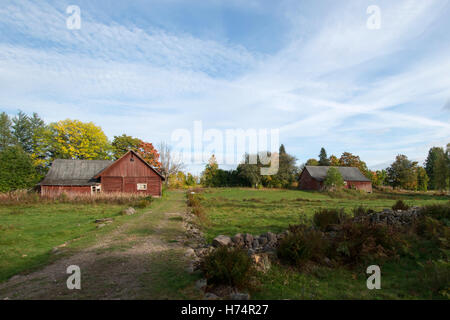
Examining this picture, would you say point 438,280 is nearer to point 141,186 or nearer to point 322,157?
point 141,186

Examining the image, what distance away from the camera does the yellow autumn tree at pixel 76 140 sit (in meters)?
49.1

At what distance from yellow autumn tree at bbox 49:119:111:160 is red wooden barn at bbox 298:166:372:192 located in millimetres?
46849

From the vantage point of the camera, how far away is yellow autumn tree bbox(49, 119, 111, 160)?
4909 cm

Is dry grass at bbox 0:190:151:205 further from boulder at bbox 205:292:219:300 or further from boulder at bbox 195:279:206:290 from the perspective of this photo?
boulder at bbox 205:292:219:300

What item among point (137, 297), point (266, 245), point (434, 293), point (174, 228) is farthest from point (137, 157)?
point (434, 293)

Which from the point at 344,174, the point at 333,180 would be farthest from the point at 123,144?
the point at 344,174

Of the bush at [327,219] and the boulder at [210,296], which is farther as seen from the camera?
the bush at [327,219]

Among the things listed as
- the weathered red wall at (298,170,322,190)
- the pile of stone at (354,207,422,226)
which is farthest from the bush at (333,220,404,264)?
the weathered red wall at (298,170,322,190)

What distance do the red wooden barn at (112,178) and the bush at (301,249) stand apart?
90.5 ft

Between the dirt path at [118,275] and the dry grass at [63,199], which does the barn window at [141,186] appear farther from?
the dirt path at [118,275]

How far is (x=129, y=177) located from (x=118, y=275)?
28167 millimetres

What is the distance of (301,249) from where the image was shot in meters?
6.75

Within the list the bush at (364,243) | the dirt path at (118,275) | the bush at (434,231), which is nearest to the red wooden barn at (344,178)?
the bush at (434,231)
